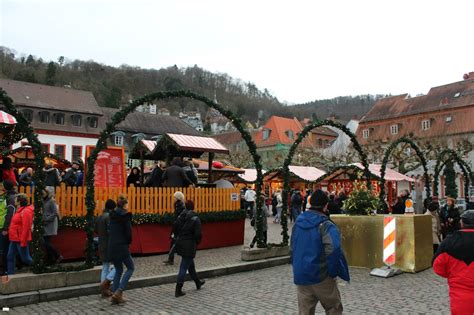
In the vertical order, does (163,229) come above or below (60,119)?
below

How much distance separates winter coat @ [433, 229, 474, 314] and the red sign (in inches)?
400

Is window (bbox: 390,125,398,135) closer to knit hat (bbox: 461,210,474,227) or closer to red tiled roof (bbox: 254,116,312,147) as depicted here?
red tiled roof (bbox: 254,116,312,147)

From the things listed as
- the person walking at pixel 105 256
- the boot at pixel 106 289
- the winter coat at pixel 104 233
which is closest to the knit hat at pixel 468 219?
the person walking at pixel 105 256

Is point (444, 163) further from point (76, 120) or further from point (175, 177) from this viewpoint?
point (76, 120)

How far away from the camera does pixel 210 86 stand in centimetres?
10825

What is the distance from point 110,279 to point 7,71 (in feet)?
243

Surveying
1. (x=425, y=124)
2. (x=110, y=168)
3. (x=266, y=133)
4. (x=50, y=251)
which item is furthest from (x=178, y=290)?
(x=266, y=133)

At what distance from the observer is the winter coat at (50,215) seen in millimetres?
9547

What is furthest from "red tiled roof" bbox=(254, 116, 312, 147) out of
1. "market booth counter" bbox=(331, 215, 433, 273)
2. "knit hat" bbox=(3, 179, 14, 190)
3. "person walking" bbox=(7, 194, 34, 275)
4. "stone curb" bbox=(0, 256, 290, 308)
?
"person walking" bbox=(7, 194, 34, 275)

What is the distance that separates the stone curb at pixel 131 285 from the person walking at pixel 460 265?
241 inches

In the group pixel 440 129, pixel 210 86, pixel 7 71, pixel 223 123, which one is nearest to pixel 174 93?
pixel 440 129

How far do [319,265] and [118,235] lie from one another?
4057 mm

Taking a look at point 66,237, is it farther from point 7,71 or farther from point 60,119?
point 7,71

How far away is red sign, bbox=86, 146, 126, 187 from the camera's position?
13.2 metres
